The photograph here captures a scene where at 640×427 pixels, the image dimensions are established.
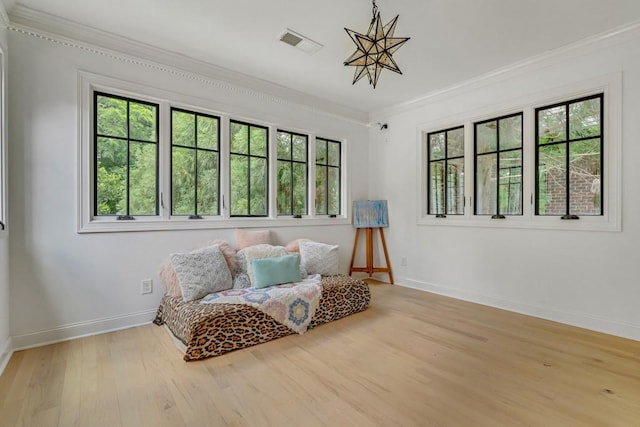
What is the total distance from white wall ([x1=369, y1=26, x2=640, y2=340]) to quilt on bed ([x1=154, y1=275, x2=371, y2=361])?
195 cm

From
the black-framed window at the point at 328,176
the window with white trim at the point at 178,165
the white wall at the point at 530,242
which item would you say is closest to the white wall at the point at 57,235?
the window with white trim at the point at 178,165

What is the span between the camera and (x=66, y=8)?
7.78 feet

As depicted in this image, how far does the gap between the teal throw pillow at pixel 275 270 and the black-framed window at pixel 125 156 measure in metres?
1.25

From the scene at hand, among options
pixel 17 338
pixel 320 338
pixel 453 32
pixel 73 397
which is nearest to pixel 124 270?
pixel 17 338

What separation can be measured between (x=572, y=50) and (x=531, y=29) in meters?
0.67

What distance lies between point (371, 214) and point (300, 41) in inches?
108

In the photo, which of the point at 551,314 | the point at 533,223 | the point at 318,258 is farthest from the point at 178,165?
the point at 551,314

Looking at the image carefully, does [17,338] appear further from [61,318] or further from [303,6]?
[303,6]

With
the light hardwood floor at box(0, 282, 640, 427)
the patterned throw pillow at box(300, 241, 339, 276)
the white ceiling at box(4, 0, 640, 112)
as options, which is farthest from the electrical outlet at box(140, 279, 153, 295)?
the white ceiling at box(4, 0, 640, 112)

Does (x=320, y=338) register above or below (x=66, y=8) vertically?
below

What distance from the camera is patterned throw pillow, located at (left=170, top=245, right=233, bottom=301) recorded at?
2660mm

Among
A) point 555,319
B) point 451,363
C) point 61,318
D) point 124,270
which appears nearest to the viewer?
point 451,363

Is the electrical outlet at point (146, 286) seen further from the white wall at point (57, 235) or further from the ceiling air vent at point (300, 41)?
the ceiling air vent at point (300, 41)

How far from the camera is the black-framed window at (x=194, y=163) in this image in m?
3.18
